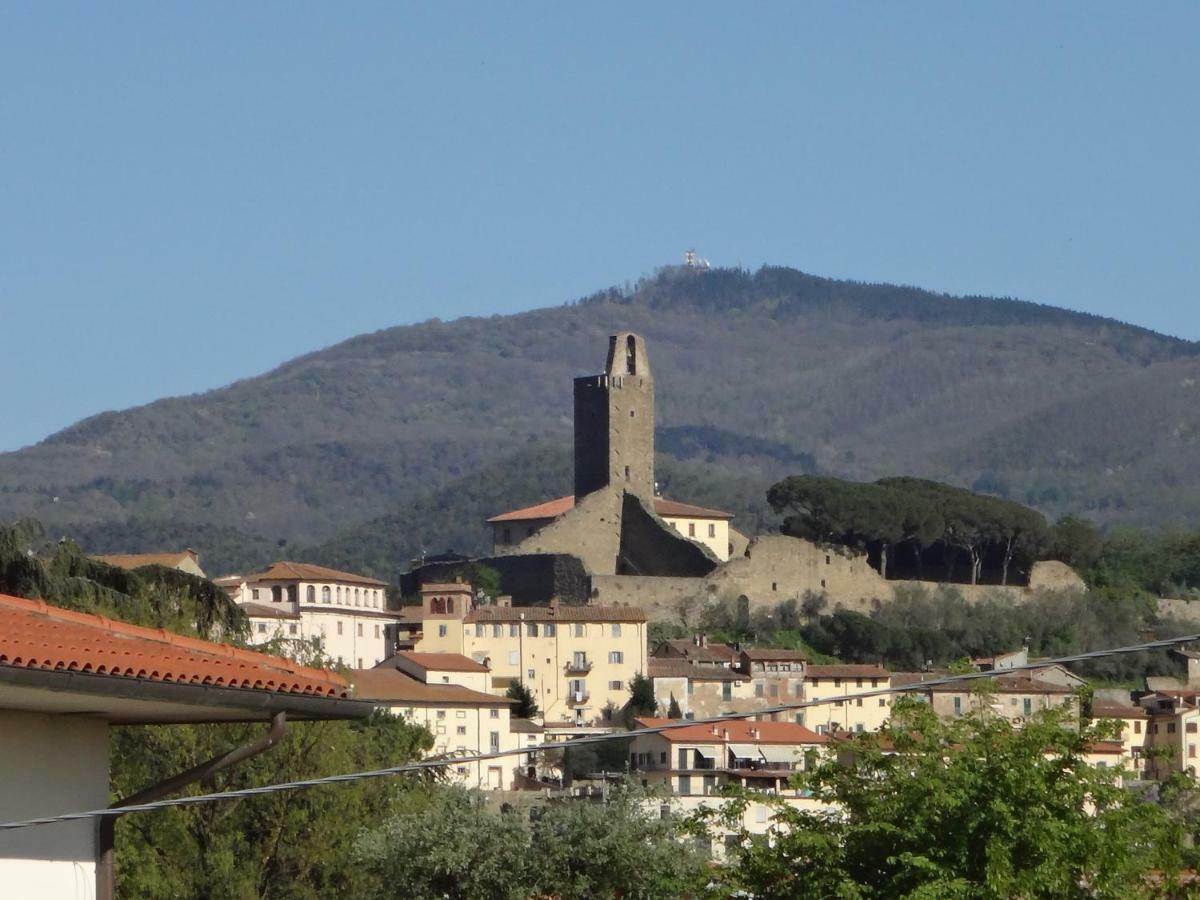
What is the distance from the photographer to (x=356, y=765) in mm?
27156

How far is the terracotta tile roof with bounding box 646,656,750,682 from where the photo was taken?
8225 centimetres

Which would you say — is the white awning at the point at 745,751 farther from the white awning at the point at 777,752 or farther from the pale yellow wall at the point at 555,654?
the pale yellow wall at the point at 555,654

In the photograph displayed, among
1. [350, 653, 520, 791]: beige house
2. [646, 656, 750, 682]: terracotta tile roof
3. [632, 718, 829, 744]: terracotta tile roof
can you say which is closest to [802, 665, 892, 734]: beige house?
[646, 656, 750, 682]: terracotta tile roof

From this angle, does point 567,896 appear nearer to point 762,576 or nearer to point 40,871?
point 40,871

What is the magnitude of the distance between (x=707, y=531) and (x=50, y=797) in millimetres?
90605

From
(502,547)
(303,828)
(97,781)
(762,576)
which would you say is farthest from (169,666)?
(502,547)

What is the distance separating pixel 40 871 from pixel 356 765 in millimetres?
18768

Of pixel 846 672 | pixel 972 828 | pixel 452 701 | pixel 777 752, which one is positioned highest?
pixel 846 672

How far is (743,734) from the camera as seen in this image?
75.7 meters

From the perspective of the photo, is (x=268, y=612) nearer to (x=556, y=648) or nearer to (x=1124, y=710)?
(x=556, y=648)

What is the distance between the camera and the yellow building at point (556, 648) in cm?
8469

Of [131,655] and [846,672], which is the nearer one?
[131,655]

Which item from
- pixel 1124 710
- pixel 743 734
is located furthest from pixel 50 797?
pixel 1124 710

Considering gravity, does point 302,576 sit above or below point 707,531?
below
